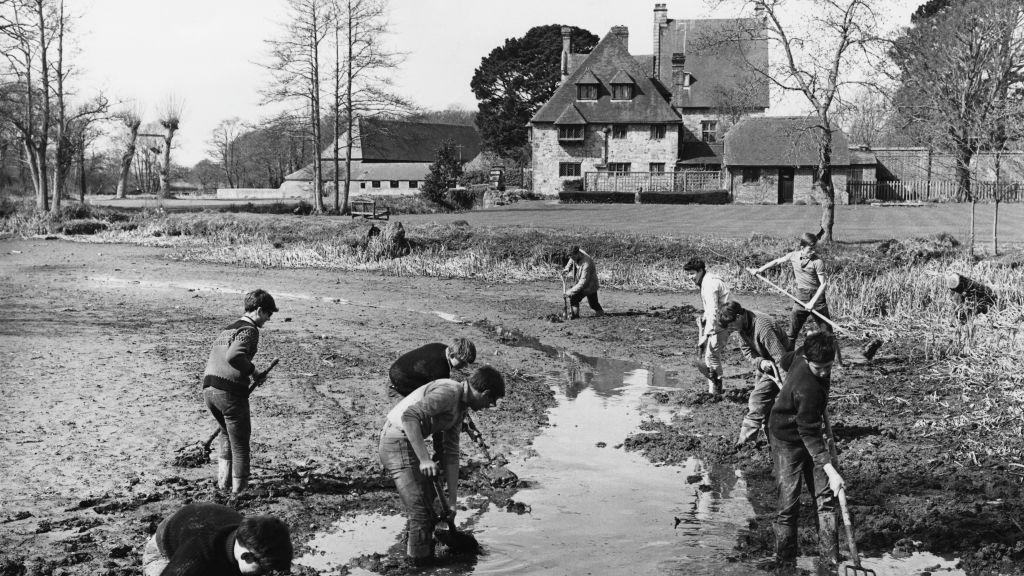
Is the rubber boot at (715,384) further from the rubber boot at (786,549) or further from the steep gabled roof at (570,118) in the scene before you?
the steep gabled roof at (570,118)

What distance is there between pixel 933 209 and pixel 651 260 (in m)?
23.4

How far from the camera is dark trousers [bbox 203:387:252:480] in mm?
7582

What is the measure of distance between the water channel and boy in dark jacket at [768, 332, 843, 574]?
0.29 metres

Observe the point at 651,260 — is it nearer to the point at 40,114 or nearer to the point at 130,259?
the point at 130,259

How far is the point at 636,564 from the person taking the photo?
7.24m

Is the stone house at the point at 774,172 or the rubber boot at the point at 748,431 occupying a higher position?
the stone house at the point at 774,172

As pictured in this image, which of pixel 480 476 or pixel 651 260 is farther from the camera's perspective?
pixel 651 260

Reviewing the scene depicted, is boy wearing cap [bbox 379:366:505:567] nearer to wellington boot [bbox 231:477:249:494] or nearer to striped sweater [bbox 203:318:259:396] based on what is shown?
striped sweater [bbox 203:318:259:396]

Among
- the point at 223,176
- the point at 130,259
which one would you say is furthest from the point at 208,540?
the point at 223,176

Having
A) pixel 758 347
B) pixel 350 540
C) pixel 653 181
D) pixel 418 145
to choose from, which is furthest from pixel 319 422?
pixel 418 145

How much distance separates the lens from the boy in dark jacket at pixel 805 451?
20.8 ft

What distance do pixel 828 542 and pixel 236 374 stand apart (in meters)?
4.99

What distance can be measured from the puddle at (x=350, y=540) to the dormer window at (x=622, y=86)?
2109 inches

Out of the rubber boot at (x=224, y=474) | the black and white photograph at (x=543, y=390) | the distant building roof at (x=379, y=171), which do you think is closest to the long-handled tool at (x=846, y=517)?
the black and white photograph at (x=543, y=390)
